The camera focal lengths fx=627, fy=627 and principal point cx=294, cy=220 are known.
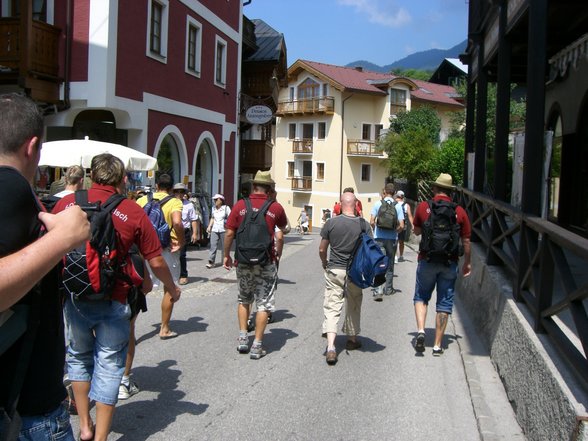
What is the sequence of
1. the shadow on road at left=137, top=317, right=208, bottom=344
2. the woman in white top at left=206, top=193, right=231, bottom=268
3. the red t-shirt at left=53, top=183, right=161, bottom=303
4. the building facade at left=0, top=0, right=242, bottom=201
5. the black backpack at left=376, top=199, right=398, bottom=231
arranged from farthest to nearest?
the woman in white top at left=206, top=193, right=231, bottom=268 < the building facade at left=0, top=0, right=242, bottom=201 < the black backpack at left=376, top=199, right=398, bottom=231 < the shadow on road at left=137, top=317, right=208, bottom=344 < the red t-shirt at left=53, top=183, right=161, bottom=303

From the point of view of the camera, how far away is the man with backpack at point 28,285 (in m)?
1.88

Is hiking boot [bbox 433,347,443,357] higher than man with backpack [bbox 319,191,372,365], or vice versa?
man with backpack [bbox 319,191,372,365]

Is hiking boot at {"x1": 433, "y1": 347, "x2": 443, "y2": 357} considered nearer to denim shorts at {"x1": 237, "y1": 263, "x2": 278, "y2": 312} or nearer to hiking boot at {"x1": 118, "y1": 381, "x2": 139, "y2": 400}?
denim shorts at {"x1": 237, "y1": 263, "x2": 278, "y2": 312}

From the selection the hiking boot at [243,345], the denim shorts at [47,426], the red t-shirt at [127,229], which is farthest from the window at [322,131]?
the denim shorts at [47,426]

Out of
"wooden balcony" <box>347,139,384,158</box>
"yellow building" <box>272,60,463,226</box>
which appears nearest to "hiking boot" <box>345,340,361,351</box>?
"yellow building" <box>272,60,463,226</box>

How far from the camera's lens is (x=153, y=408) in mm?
5020

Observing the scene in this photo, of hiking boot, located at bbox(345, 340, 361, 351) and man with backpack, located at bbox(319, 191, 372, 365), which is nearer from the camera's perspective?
man with backpack, located at bbox(319, 191, 372, 365)

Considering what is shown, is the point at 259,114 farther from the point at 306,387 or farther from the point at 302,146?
the point at 302,146

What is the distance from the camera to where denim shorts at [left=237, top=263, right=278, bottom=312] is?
6.59 metres

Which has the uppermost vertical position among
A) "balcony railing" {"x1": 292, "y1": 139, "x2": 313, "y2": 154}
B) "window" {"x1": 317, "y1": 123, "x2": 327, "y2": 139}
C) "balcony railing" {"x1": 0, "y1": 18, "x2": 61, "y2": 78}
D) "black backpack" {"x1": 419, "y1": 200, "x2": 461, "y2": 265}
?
"window" {"x1": 317, "y1": 123, "x2": 327, "y2": 139}

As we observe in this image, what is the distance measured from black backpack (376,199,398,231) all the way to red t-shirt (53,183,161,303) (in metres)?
6.48

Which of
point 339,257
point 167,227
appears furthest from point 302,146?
point 339,257

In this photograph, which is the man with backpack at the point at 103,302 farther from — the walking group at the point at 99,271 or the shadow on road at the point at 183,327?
the shadow on road at the point at 183,327

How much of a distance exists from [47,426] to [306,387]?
357cm
